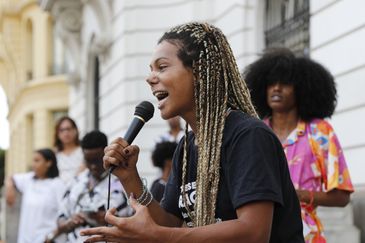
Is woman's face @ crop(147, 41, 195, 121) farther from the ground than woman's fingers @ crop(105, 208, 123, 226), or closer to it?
farther from the ground

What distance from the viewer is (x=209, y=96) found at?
2.89 meters

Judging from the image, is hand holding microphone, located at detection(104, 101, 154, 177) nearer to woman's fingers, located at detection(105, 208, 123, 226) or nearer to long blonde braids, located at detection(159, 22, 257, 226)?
long blonde braids, located at detection(159, 22, 257, 226)

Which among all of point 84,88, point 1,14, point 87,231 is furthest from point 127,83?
point 1,14

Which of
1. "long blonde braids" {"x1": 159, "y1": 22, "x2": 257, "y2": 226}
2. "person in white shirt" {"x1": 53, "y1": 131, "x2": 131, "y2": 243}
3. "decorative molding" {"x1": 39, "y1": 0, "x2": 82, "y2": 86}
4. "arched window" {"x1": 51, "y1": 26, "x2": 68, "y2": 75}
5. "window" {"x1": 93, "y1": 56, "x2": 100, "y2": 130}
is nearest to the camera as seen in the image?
"long blonde braids" {"x1": 159, "y1": 22, "x2": 257, "y2": 226}

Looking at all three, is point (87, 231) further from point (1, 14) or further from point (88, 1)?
point (1, 14)

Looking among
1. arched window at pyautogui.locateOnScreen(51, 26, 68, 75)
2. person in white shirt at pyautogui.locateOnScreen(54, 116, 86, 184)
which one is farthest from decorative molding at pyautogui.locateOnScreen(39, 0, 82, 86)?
arched window at pyautogui.locateOnScreen(51, 26, 68, 75)

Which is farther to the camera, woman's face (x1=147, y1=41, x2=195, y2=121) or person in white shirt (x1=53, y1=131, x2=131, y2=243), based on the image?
person in white shirt (x1=53, y1=131, x2=131, y2=243)

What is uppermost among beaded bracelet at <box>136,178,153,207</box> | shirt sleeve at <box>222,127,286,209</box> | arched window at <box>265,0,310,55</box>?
arched window at <box>265,0,310,55</box>

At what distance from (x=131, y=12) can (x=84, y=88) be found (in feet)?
15.4

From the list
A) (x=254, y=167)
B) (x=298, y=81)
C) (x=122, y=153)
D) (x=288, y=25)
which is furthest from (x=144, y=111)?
(x=288, y=25)

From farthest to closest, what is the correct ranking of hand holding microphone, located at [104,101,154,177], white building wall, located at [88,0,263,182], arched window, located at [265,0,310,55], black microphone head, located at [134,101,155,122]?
white building wall, located at [88,0,263,182]
arched window, located at [265,0,310,55]
black microphone head, located at [134,101,155,122]
hand holding microphone, located at [104,101,154,177]

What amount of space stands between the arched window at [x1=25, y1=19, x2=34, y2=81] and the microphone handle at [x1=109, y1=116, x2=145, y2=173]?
29451mm

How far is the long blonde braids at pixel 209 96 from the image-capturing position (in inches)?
111

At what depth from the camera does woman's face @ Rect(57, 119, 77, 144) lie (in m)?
8.55
